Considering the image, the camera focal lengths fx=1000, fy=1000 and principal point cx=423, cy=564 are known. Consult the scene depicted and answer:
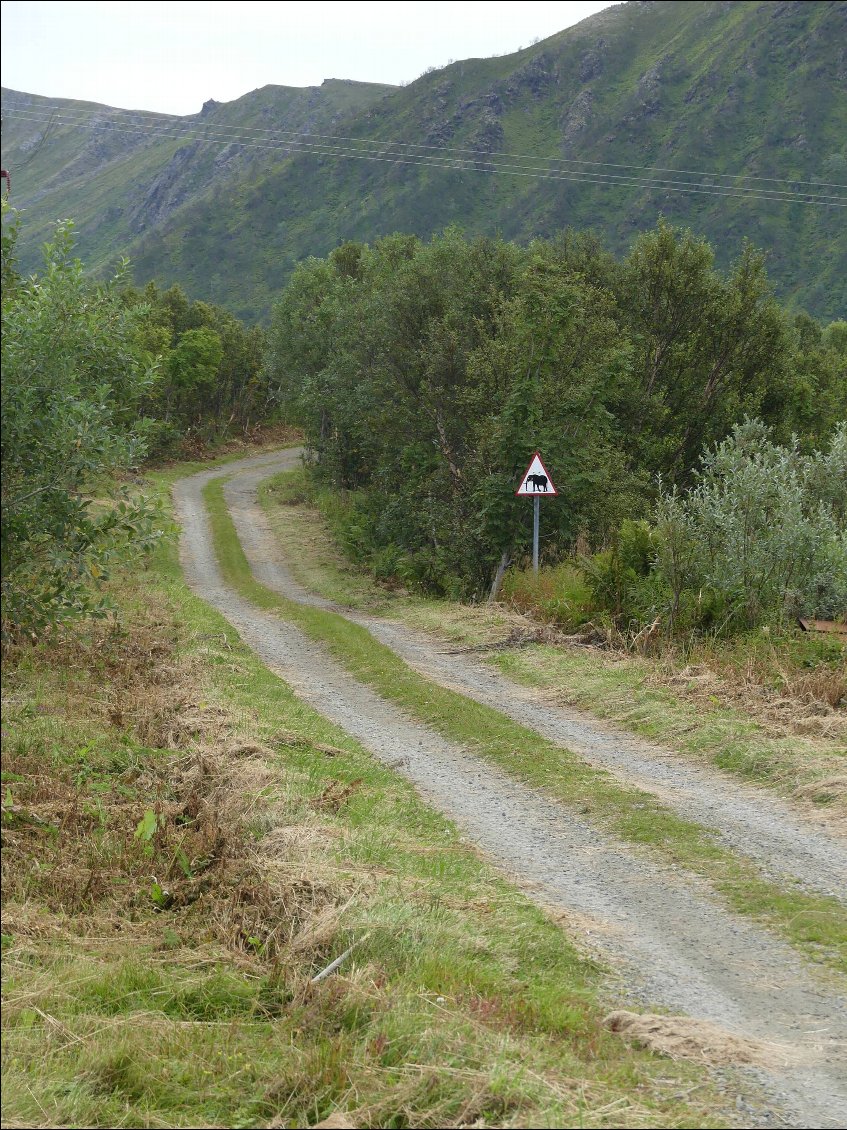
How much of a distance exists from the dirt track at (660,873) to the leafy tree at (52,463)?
3677 mm

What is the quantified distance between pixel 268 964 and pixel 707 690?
829 centimetres

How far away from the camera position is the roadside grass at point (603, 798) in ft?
21.0

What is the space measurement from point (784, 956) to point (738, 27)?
18228 cm

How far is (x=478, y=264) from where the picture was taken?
26141 mm

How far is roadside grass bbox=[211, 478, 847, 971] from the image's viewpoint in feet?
Answer: 21.0

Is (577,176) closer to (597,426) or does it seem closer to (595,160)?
(595,160)

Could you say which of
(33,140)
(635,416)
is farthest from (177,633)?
(635,416)

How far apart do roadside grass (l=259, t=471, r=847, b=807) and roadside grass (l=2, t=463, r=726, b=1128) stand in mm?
3456

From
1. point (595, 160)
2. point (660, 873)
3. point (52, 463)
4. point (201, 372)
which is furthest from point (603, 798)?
point (595, 160)

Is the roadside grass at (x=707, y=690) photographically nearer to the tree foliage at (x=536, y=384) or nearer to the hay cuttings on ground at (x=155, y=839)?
→ the tree foliage at (x=536, y=384)

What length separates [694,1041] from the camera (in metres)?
4.73

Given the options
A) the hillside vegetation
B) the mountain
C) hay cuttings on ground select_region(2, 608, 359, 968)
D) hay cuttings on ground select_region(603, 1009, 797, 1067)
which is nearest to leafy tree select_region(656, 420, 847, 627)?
the hillside vegetation

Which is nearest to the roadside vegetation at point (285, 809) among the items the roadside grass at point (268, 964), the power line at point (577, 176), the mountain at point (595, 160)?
the roadside grass at point (268, 964)

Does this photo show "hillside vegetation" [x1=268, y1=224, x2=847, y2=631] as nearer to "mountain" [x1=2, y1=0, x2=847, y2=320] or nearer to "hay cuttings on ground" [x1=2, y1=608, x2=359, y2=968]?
"hay cuttings on ground" [x1=2, y1=608, x2=359, y2=968]
